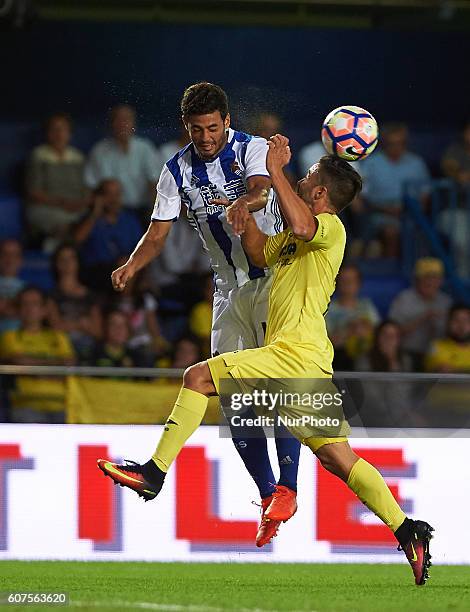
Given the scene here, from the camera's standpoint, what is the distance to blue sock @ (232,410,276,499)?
680cm

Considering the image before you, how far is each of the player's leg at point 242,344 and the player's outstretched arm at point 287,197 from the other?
802 millimetres

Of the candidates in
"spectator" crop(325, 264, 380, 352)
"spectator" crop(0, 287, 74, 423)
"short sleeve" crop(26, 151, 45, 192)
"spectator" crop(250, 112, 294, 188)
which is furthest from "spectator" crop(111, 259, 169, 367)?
"spectator" crop(250, 112, 294, 188)

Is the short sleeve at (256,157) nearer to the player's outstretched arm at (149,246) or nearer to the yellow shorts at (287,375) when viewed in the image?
the player's outstretched arm at (149,246)

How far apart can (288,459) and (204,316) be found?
A: 2094 mm

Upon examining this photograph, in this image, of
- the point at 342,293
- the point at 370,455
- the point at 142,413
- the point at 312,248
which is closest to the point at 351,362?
the point at 342,293

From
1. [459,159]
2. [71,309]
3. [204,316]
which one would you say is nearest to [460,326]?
[459,159]

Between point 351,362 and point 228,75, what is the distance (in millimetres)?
2806

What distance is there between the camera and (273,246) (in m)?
6.44

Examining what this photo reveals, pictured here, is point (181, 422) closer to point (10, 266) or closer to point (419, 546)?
point (419, 546)

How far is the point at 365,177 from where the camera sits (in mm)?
8797

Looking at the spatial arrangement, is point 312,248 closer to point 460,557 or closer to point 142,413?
point 142,413

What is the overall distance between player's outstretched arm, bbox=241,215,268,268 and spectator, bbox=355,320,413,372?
7.71 ft

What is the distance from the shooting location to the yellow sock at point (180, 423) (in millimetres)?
6156

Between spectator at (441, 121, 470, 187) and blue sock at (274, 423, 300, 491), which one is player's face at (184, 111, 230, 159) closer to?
blue sock at (274, 423, 300, 491)
